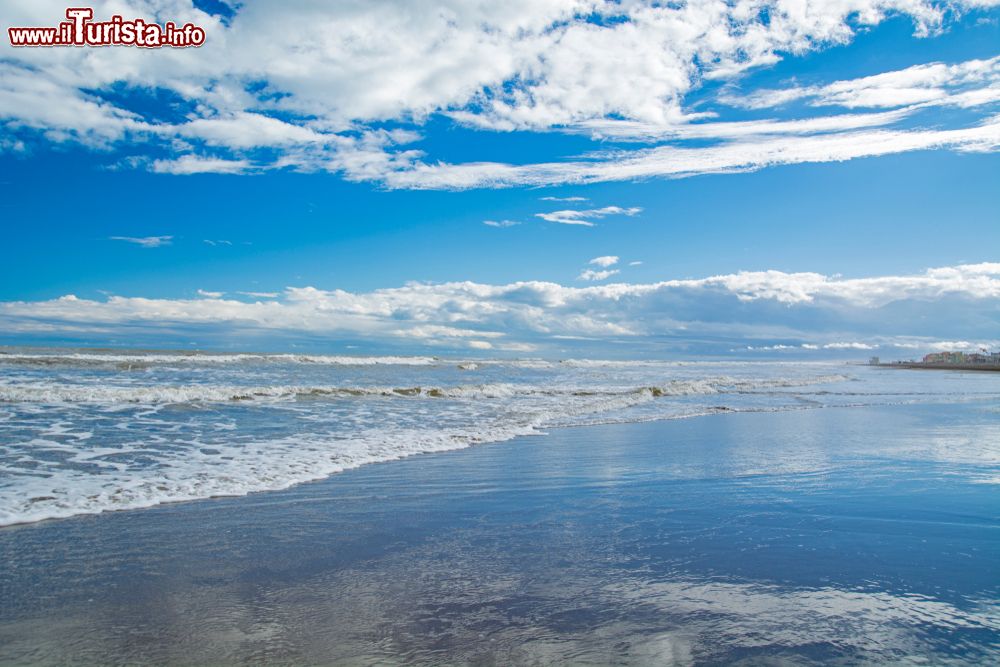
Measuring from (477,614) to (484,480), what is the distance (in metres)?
4.46

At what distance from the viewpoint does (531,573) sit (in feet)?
14.8

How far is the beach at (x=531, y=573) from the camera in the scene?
3.40 meters

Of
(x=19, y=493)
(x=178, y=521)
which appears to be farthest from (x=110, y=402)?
(x=178, y=521)

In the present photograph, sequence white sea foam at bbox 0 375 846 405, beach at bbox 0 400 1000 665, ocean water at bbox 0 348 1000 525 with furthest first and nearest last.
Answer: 1. white sea foam at bbox 0 375 846 405
2. ocean water at bbox 0 348 1000 525
3. beach at bbox 0 400 1000 665

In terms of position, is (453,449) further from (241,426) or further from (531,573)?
(531,573)

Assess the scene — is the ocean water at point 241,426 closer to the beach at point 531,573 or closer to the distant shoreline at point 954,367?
the beach at point 531,573

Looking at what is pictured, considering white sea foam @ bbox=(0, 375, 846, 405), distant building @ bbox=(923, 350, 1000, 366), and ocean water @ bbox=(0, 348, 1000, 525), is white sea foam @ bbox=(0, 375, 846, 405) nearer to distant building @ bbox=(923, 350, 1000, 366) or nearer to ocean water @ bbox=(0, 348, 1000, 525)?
ocean water @ bbox=(0, 348, 1000, 525)

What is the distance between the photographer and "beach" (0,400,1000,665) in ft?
11.1

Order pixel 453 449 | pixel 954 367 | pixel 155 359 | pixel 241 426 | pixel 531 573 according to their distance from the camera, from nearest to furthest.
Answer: pixel 531 573 → pixel 453 449 → pixel 241 426 → pixel 155 359 → pixel 954 367

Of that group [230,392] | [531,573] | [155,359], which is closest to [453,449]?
[531,573]

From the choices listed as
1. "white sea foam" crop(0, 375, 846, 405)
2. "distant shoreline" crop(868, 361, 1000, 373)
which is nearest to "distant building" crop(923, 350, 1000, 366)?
"distant shoreline" crop(868, 361, 1000, 373)

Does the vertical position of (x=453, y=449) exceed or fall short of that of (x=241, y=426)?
it falls short

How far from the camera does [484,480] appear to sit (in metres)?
8.25

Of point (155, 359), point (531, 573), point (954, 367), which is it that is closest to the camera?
point (531, 573)
